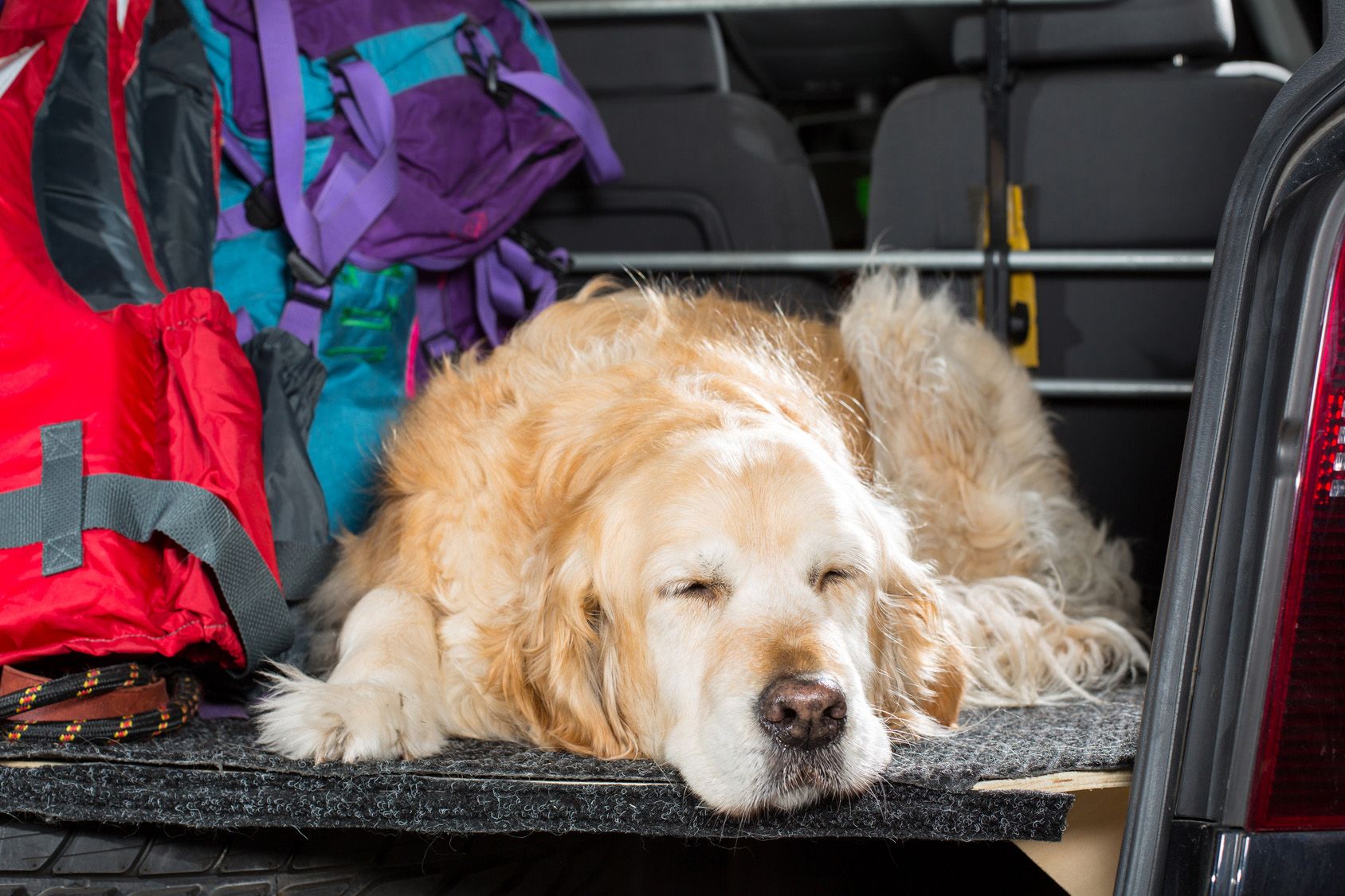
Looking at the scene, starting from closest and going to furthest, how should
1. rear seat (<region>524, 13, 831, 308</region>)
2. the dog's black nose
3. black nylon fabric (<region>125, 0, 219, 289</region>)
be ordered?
1. the dog's black nose
2. black nylon fabric (<region>125, 0, 219, 289</region>)
3. rear seat (<region>524, 13, 831, 308</region>)

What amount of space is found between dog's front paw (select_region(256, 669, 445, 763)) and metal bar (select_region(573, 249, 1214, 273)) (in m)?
1.45

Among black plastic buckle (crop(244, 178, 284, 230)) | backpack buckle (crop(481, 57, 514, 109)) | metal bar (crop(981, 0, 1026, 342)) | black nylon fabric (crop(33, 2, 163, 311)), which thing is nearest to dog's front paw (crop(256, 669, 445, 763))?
black nylon fabric (crop(33, 2, 163, 311))

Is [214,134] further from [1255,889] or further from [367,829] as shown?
[1255,889]

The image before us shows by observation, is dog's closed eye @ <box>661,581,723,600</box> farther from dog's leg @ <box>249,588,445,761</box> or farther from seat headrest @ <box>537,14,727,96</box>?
seat headrest @ <box>537,14,727,96</box>

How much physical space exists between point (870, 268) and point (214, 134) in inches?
58.6

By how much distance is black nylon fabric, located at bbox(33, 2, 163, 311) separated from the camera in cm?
190

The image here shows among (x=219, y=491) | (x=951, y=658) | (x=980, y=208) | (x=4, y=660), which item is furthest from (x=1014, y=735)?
(x=980, y=208)

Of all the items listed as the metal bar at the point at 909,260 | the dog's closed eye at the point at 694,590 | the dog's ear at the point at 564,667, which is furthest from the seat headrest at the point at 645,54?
the dog's closed eye at the point at 694,590

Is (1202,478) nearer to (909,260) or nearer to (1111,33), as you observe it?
(909,260)

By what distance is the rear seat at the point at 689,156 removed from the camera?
10.1ft

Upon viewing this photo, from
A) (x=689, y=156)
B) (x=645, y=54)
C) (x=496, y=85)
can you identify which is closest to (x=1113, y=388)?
(x=689, y=156)

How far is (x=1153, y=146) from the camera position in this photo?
2.86 metres

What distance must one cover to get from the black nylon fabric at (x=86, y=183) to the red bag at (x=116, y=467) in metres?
0.07

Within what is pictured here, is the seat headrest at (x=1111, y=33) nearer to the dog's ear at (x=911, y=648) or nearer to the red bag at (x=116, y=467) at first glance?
the dog's ear at (x=911, y=648)
